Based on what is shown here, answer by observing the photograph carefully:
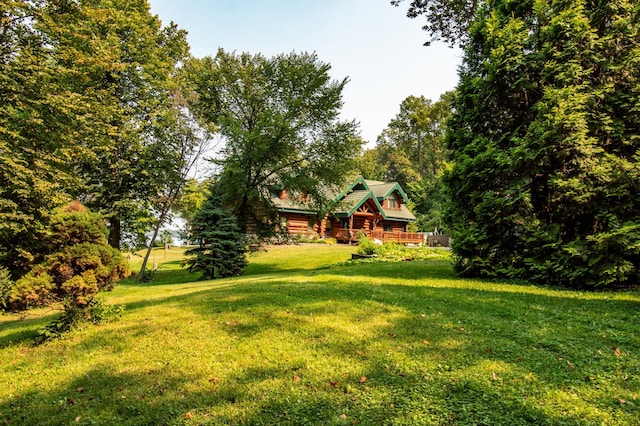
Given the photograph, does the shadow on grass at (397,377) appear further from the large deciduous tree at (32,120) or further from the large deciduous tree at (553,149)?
the large deciduous tree at (32,120)

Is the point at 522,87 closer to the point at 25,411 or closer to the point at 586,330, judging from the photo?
the point at 586,330

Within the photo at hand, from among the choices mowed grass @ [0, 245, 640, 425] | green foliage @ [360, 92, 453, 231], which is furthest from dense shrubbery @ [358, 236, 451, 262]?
green foliage @ [360, 92, 453, 231]

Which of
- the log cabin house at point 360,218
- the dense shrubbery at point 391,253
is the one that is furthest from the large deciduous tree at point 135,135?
the dense shrubbery at point 391,253

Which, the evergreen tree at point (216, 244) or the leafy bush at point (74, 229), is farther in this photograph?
the evergreen tree at point (216, 244)

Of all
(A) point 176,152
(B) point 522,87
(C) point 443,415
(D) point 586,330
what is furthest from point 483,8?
(A) point 176,152

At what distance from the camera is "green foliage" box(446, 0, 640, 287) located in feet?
23.8

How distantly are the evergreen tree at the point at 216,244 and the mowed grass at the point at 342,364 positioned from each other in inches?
345

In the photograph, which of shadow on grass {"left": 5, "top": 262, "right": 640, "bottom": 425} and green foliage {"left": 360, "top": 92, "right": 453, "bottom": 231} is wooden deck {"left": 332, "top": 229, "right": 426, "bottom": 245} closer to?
green foliage {"left": 360, "top": 92, "right": 453, "bottom": 231}

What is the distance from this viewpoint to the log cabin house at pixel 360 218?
1078 inches

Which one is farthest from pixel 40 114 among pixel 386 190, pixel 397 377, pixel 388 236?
pixel 386 190

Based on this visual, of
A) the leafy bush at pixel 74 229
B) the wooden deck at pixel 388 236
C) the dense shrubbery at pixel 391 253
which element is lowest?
the dense shrubbery at pixel 391 253

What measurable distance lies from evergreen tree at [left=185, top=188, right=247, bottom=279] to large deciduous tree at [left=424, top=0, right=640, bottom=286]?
10.1 meters

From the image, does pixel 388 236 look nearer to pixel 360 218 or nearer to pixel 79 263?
pixel 360 218

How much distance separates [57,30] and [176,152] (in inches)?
402
